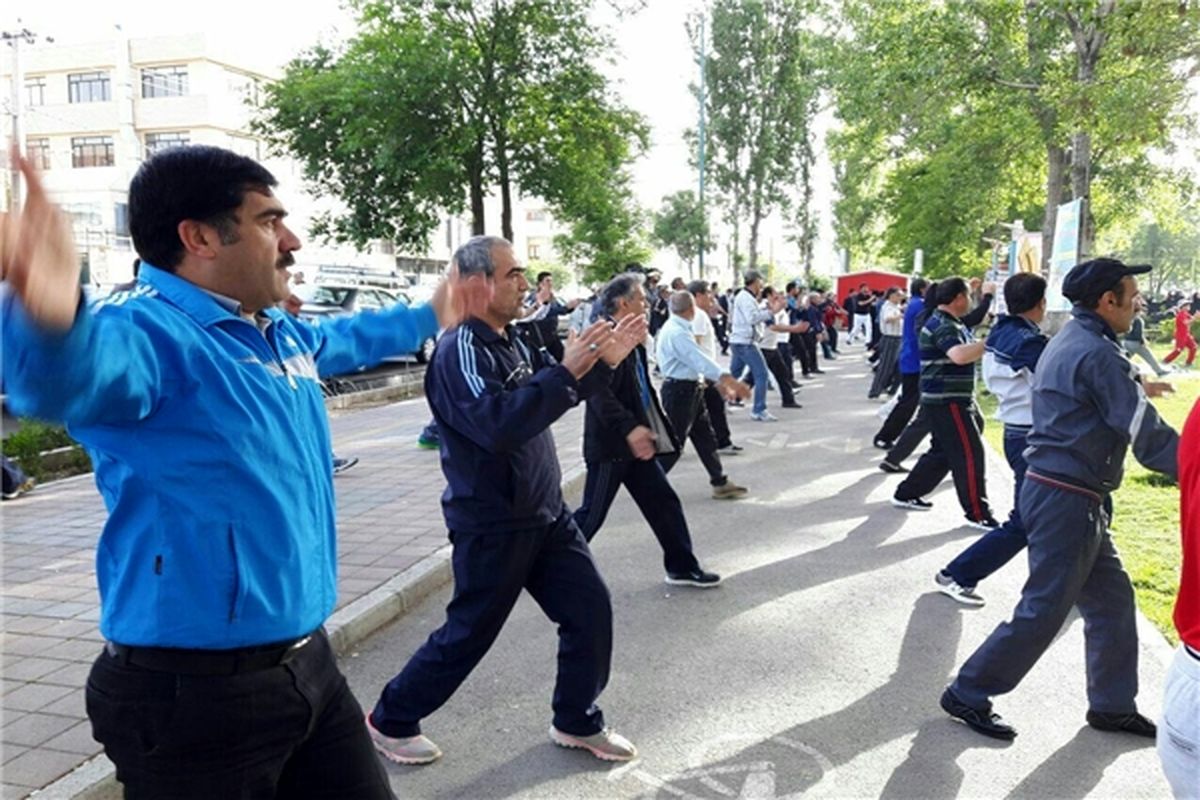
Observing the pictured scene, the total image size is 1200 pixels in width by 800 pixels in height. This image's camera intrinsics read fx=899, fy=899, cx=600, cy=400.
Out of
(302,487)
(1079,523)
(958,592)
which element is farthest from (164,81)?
(302,487)

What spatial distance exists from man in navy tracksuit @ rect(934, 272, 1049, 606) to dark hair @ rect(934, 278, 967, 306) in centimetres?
149

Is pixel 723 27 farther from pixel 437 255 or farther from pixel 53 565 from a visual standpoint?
pixel 53 565

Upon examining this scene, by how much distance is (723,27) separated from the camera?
47.2 meters

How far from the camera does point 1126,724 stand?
372 centimetres

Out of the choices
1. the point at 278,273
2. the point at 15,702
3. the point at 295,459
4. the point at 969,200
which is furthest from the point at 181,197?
the point at 969,200

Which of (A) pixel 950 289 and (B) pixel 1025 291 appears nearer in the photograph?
(B) pixel 1025 291

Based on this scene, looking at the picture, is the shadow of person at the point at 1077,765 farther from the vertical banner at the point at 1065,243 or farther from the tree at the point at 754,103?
the tree at the point at 754,103

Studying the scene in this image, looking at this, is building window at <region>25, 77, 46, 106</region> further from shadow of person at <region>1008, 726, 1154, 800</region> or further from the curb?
shadow of person at <region>1008, 726, 1154, 800</region>

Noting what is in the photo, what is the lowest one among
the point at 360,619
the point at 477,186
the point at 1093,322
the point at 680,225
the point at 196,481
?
the point at 360,619

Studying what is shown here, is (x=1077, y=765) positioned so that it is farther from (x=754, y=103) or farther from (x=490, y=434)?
(x=754, y=103)

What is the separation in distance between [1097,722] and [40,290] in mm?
4096

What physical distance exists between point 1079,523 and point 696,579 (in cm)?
254

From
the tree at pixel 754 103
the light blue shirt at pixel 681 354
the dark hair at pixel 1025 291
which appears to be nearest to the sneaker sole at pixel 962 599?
the dark hair at pixel 1025 291

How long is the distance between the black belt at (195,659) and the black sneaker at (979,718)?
3.02m
